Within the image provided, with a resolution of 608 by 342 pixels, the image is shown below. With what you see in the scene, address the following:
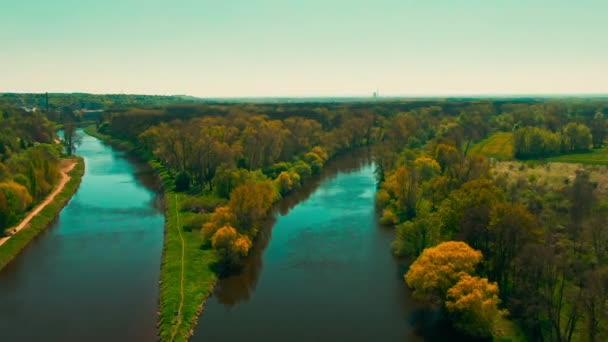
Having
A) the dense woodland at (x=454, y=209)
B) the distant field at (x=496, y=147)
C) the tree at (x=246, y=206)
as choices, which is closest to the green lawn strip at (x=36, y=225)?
the dense woodland at (x=454, y=209)

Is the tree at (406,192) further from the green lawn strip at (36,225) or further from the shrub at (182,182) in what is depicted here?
the green lawn strip at (36,225)

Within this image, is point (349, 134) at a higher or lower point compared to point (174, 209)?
higher

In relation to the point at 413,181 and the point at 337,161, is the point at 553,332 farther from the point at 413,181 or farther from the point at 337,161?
the point at 337,161

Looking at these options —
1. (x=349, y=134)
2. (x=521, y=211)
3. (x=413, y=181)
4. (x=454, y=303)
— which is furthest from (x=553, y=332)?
(x=349, y=134)

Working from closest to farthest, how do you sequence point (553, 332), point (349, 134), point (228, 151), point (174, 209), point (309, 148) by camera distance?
point (553, 332)
point (174, 209)
point (228, 151)
point (309, 148)
point (349, 134)

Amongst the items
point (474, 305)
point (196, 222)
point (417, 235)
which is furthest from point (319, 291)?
point (196, 222)
